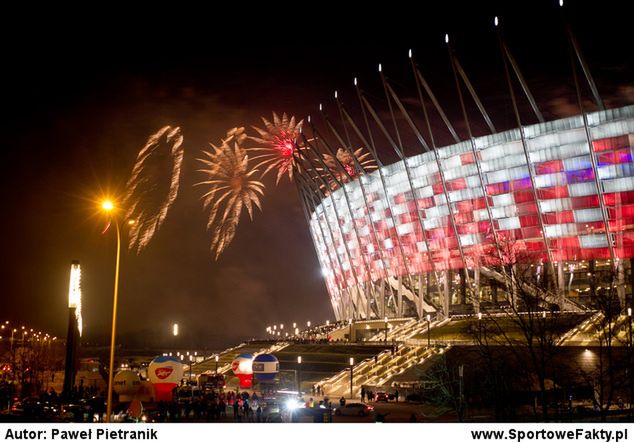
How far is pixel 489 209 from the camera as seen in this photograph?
3201 inches

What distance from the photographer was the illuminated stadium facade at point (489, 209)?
235 ft

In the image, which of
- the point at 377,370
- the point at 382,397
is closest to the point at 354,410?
the point at 382,397

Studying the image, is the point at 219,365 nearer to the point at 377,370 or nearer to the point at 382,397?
the point at 377,370

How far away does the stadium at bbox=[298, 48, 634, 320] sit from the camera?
72188 millimetres

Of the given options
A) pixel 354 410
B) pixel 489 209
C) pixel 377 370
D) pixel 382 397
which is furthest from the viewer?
pixel 489 209

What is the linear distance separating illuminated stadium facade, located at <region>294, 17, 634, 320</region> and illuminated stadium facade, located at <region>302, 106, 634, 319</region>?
0.41 ft

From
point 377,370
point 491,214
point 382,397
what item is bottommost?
point 382,397

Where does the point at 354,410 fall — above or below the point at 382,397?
below

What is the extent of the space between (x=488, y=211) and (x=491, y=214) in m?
0.51

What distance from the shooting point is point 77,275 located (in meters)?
42.1

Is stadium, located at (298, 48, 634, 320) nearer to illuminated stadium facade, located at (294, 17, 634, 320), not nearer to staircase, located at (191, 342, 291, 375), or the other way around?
illuminated stadium facade, located at (294, 17, 634, 320)

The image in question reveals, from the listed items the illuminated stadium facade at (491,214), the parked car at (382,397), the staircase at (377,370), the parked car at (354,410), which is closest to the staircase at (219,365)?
the staircase at (377,370)

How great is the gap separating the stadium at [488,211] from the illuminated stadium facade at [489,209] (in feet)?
0.43

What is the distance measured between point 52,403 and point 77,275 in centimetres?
774
